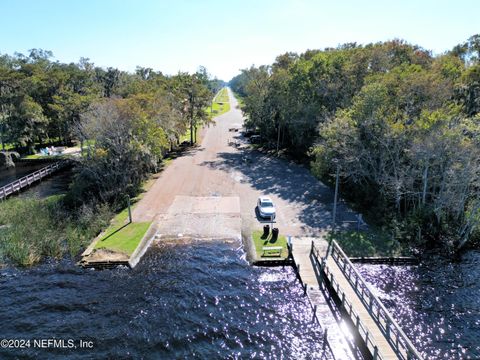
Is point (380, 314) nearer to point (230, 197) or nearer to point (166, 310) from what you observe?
point (166, 310)

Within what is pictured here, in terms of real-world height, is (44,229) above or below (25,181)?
below

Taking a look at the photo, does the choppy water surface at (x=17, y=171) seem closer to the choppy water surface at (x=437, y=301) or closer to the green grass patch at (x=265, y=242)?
the green grass patch at (x=265, y=242)

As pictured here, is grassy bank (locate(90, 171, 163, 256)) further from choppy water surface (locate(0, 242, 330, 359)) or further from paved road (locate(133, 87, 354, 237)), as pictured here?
choppy water surface (locate(0, 242, 330, 359))

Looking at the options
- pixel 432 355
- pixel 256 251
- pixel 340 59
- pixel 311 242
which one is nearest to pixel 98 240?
pixel 256 251

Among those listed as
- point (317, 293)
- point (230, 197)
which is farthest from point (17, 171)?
point (317, 293)

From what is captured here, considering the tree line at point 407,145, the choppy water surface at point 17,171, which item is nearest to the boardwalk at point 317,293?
the tree line at point 407,145
